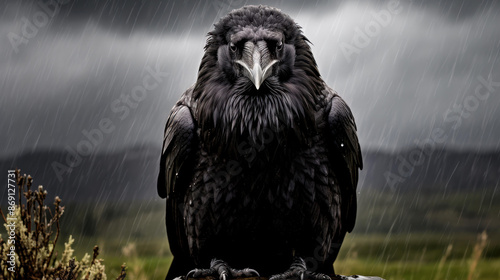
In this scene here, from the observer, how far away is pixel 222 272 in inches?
201

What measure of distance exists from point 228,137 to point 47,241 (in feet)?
5.69

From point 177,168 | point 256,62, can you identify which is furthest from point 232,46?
point 177,168

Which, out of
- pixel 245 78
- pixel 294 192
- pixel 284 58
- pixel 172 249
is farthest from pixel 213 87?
pixel 172 249

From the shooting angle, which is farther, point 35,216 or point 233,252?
point 233,252

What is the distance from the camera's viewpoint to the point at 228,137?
5090 mm

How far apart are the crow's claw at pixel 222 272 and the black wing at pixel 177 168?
2.11 feet

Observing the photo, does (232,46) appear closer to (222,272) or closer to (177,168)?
(177,168)

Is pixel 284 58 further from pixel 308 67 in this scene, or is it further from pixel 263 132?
pixel 263 132

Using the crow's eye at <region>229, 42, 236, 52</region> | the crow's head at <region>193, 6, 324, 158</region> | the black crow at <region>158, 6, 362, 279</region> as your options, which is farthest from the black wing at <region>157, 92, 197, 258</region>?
the crow's eye at <region>229, 42, 236, 52</region>

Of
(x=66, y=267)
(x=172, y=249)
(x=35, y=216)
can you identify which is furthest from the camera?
(x=172, y=249)

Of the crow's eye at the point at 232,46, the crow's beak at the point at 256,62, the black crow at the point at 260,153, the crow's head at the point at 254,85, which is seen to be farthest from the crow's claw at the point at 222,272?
the crow's eye at the point at 232,46

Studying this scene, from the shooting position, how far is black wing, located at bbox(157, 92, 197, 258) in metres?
5.40

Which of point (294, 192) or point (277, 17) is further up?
point (277, 17)

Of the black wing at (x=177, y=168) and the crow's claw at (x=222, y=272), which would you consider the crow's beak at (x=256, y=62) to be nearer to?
the black wing at (x=177, y=168)
